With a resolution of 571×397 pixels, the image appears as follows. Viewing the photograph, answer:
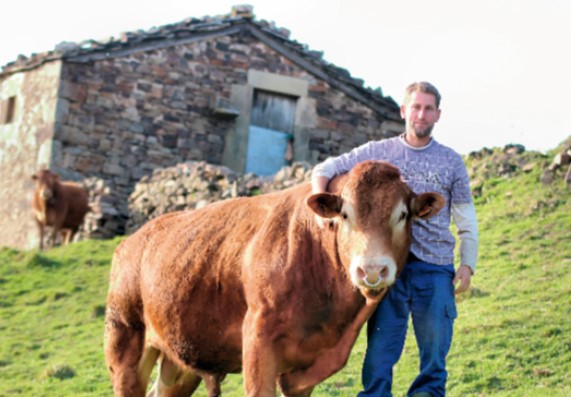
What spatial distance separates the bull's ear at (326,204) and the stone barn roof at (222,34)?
65.4 feet

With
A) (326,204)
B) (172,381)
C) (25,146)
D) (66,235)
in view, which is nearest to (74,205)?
(66,235)

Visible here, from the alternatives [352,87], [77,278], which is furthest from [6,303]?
[352,87]

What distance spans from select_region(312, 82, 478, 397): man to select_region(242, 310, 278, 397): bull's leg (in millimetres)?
699

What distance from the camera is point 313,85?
91.5 ft

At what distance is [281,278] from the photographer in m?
6.29

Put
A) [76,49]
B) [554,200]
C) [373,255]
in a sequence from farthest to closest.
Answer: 1. [76,49]
2. [554,200]
3. [373,255]

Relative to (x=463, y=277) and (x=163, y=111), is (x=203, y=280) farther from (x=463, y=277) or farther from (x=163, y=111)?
(x=163, y=111)

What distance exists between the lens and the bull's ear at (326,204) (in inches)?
239

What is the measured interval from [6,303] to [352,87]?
46.8ft

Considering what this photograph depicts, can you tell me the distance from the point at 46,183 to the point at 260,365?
17.3 meters

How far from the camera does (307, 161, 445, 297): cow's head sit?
5.77 meters

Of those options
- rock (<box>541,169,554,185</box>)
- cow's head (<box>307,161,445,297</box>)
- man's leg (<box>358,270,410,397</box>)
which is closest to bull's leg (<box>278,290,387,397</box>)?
man's leg (<box>358,270,410,397</box>)

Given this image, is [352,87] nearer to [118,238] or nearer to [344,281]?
[118,238]

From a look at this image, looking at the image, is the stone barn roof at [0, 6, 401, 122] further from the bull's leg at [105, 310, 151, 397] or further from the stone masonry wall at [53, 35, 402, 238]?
the bull's leg at [105, 310, 151, 397]
